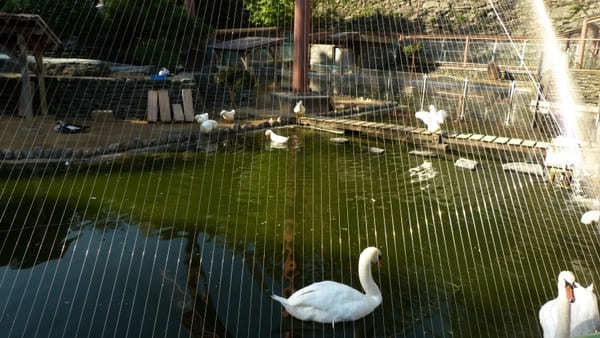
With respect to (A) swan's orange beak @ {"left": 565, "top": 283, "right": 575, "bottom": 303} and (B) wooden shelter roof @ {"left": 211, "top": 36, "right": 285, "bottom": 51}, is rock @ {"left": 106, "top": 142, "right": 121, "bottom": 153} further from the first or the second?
(B) wooden shelter roof @ {"left": 211, "top": 36, "right": 285, "bottom": 51}

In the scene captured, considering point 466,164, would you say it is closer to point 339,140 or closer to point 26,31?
point 339,140

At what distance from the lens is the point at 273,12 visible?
26.9 m

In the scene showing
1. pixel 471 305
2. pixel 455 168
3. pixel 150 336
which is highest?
pixel 455 168

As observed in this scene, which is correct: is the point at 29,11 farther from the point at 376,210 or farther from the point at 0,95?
the point at 376,210

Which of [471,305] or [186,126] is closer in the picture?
[471,305]

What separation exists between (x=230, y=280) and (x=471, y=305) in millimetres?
2417

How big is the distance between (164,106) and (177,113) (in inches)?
15.4

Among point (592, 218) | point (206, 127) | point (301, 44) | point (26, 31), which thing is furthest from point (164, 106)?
point (592, 218)

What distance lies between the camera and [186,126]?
13422mm

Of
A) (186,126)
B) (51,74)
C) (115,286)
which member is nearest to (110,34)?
(51,74)

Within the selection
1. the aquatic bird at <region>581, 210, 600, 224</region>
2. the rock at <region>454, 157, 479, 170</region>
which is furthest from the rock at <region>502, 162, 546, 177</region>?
the aquatic bird at <region>581, 210, 600, 224</region>

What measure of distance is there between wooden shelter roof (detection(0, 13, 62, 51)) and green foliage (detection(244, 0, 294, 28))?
49.1 ft

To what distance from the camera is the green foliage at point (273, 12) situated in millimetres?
26502

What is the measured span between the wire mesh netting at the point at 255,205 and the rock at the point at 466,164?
7 cm
